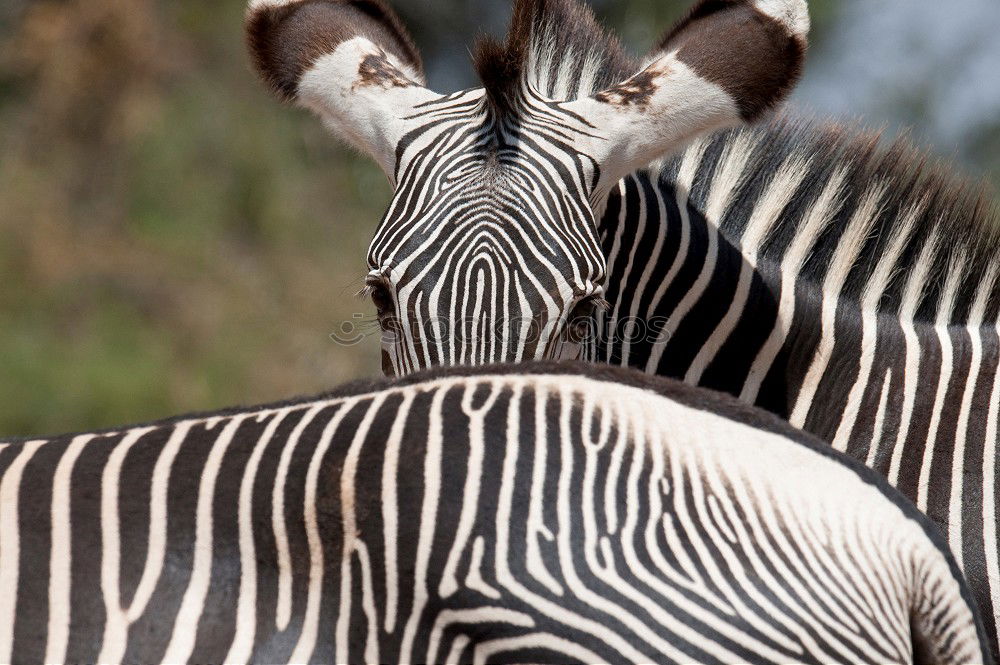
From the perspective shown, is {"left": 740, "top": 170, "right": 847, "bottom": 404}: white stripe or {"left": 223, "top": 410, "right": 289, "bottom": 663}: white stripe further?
{"left": 740, "top": 170, "right": 847, "bottom": 404}: white stripe

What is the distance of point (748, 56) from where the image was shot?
3.68 meters

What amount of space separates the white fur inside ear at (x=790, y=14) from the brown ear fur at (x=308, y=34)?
124 cm

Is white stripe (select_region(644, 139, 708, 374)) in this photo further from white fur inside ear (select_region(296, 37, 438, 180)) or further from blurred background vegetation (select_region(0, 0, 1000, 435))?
blurred background vegetation (select_region(0, 0, 1000, 435))

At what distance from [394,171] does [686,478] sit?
69.3 inches

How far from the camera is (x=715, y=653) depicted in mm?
2043

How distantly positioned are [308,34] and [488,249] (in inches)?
A: 51.8

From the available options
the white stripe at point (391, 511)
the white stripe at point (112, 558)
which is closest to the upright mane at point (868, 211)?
the white stripe at point (391, 511)

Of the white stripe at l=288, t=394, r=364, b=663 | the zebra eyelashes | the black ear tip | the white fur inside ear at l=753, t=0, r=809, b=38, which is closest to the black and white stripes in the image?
the white fur inside ear at l=753, t=0, r=809, b=38

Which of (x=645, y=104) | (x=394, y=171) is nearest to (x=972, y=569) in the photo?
(x=645, y=104)

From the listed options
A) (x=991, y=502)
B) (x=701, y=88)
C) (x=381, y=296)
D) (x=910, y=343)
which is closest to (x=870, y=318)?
(x=910, y=343)

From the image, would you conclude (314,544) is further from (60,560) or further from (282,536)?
(60,560)

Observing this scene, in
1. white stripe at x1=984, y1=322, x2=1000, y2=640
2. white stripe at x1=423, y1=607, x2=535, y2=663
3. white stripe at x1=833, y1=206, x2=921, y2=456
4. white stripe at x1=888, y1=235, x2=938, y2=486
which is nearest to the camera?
white stripe at x1=423, y1=607, x2=535, y2=663

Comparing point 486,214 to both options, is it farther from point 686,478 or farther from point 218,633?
point 218,633

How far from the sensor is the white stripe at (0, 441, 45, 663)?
84.4 inches
